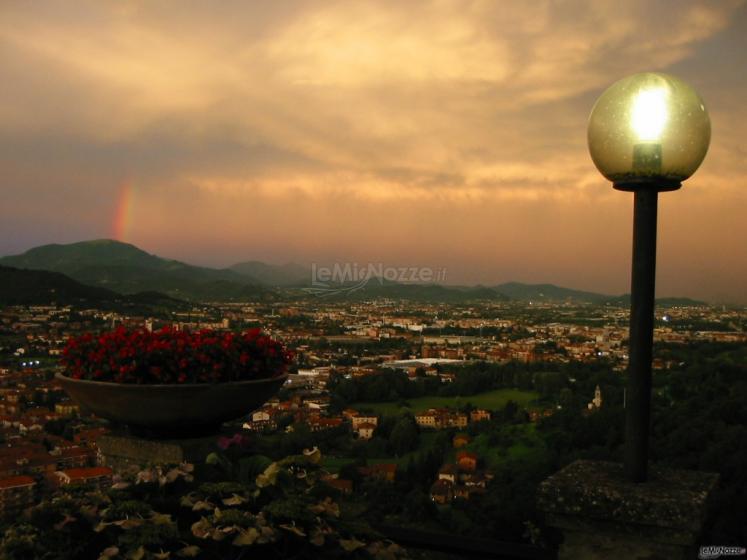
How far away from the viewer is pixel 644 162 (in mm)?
2389

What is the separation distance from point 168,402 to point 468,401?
1182cm

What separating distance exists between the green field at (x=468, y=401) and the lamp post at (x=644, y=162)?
10.7 m

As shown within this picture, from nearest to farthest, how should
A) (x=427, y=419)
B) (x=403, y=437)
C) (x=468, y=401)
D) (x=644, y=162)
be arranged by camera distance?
1. (x=644, y=162)
2. (x=403, y=437)
3. (x=427, y=419)
4. (x=468, y=401)

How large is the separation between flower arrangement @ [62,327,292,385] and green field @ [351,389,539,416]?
31.8 feet

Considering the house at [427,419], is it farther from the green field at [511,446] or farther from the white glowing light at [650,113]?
the white glowing light at [650,113]

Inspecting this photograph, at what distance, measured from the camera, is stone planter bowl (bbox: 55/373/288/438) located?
296cm

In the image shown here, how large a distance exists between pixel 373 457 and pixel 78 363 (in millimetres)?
7629

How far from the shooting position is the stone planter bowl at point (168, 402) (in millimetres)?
2965

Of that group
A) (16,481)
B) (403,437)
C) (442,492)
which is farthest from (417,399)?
(16,481)

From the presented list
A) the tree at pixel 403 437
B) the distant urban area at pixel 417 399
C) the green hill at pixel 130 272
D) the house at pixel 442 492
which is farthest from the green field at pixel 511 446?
the green hill at pixel 130 272

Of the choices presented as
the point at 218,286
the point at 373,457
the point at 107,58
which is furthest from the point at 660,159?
the point at 218,286

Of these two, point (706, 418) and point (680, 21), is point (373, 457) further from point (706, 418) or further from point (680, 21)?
point (680, 21)

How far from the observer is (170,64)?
1350cm

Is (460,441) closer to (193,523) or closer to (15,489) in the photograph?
(15,489)
